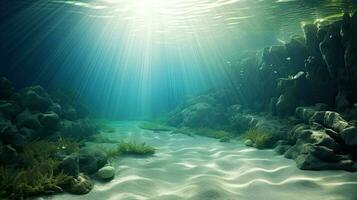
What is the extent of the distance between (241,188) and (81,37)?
2726 cm

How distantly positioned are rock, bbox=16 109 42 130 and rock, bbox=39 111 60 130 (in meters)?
0.28

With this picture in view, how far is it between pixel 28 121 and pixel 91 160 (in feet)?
14.0

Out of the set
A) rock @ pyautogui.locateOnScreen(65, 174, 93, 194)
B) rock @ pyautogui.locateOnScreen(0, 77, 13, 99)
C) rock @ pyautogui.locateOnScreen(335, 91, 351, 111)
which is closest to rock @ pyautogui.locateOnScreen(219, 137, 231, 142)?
rock @ pyautogui.locateOnScreen(335, 91, 351, 111)

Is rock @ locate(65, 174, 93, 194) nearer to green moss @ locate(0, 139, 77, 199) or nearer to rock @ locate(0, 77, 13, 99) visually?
green moss @ locate(0, 139, 77, 199)

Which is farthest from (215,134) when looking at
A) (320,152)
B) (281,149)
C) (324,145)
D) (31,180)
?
(31,180)

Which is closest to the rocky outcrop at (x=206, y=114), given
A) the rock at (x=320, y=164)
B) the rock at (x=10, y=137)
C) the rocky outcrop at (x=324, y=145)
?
the rocky outcrop at (x=324, y=145)

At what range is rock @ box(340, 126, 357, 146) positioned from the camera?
824 centimetres

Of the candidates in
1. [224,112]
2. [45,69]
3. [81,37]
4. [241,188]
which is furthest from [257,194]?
[81,37]

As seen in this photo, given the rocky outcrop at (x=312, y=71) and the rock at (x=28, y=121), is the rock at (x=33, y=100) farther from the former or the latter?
the rocky outcrop at (x=312, y=71)

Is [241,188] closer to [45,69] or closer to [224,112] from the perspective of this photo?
[224,112]

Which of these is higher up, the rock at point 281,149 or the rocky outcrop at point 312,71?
the rocky outcrop at point 312,71

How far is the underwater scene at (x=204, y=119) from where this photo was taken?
712 centimetres

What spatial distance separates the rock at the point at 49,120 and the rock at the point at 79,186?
5257mm

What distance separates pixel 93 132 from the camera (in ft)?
54.5
